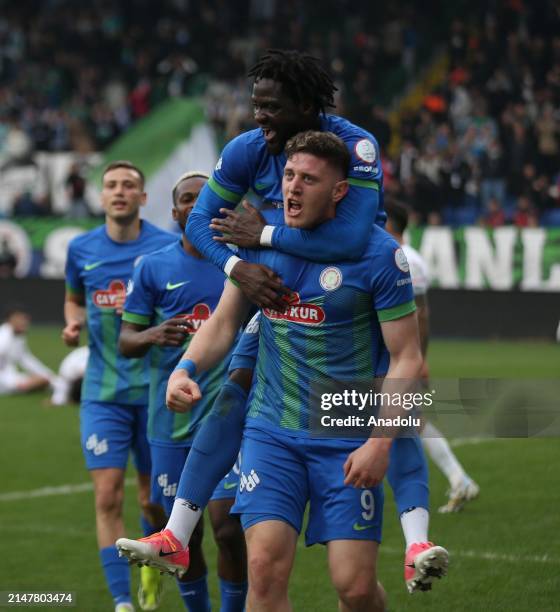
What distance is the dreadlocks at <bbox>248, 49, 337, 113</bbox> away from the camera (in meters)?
5.27

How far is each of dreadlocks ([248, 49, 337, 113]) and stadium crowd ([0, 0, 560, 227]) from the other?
53.9ft

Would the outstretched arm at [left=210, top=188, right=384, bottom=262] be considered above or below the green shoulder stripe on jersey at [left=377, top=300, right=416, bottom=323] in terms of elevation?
above

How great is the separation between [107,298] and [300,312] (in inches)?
116

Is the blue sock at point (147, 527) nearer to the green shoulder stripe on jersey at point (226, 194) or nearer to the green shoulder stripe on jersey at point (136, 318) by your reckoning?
the green shoulder stripe on jersey at point (136, 318)

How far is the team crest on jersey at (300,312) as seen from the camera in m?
5.06

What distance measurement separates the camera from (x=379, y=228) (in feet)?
17.0

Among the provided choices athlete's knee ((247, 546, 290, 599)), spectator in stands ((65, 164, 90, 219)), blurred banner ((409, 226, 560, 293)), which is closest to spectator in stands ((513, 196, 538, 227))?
blurred banner ((409, 226, 560, 293))

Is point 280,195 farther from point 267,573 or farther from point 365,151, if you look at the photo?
point 267,573

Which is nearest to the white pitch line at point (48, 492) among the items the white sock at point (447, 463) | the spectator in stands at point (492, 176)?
the white sock at point (447, 463)

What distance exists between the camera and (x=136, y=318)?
267 inches

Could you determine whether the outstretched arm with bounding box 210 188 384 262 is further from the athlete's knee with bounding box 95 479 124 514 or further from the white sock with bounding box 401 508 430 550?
the athlete's knee with bounding box 95 479 124 514

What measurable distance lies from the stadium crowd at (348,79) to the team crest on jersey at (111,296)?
14548 millimetres

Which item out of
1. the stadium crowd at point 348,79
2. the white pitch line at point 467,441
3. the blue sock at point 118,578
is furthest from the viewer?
the stadium crowd at point 348,79

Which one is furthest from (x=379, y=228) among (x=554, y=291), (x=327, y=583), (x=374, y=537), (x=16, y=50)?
(x=16, y=50)
